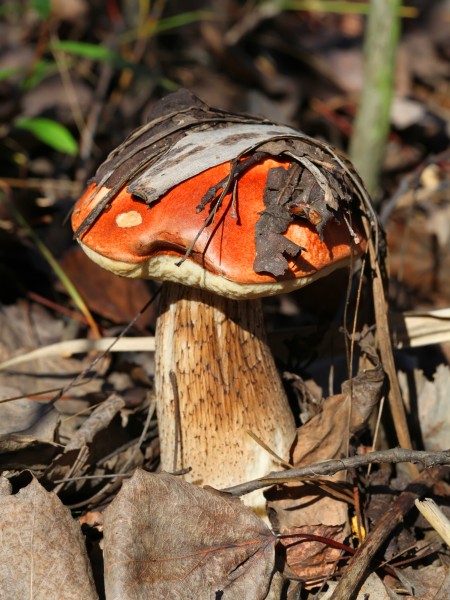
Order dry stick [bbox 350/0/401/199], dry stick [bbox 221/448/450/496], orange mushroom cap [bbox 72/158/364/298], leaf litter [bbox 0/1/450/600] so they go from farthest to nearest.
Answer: dry stick [bbox 350/0/401/199] < leaf litter [bbox 0/1/450/600] < dry stick [bbox 221/448/450/496] < orange mushroom cap [bbox 72/158/364/298]

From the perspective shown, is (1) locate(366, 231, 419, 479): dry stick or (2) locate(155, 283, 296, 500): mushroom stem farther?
(1) locate(366, 231, 419, 479): dry stick

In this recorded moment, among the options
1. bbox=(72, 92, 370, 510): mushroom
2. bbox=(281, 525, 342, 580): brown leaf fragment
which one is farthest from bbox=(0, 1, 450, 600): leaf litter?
bbox=(72, 92, 370, 510): mushroom

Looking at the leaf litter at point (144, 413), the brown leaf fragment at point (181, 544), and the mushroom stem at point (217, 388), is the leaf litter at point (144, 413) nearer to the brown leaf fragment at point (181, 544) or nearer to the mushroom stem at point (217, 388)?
the brown leaf fragment at point (181, 544)

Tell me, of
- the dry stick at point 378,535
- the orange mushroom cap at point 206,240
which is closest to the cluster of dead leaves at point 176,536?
the dry stick at point 378,535

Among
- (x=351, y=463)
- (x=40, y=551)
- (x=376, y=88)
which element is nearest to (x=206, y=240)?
(x=351, y=463)

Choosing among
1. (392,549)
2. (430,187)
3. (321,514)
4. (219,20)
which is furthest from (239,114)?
(219,20)

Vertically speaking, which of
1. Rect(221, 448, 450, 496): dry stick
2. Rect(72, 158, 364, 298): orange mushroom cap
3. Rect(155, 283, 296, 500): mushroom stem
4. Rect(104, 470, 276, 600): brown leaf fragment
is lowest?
Rect(104, 470, 276, 600): brown leaf fragment

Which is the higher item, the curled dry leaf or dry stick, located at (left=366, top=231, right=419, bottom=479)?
dry stick, located at (left=366, top=231, right=419, bottom=479)

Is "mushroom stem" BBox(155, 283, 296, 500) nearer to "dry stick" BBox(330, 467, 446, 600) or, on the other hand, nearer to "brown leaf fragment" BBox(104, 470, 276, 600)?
"brown leaf fragment" BBox(104, 470, 276, 600)
